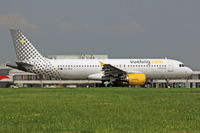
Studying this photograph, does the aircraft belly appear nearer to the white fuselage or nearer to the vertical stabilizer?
the white fuselage

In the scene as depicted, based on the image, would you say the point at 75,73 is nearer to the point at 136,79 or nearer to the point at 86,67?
the point at 86,67

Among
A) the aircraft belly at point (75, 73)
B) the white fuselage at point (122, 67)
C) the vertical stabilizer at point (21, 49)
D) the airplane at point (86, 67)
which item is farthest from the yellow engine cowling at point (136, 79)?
the vertical stabilizer at point (21, 49)

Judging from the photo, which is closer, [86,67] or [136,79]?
[136,79]

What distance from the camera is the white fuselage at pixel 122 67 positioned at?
45625 millimetres

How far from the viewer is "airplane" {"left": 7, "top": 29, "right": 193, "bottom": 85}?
147ft

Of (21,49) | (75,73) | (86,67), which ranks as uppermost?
(21,49)

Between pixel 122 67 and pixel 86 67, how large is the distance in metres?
5.01

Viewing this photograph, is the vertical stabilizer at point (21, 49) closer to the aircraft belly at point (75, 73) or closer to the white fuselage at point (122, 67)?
the white fuselage at point (122, 67)

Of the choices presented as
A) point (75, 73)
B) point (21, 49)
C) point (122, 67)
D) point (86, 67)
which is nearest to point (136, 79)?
point (122, 67)

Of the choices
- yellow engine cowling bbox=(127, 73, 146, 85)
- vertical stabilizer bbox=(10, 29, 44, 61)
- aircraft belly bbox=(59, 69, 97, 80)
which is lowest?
yellow engine cowling bbox=(127, 73, 146, 85)

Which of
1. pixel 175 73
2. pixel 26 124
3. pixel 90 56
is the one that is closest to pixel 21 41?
pixel 175 73

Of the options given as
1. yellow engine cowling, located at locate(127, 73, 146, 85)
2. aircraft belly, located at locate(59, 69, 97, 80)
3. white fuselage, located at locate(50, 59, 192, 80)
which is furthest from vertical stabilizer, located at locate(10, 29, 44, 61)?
yellow engine cowling, located at locate(127, 73, 146, 85)

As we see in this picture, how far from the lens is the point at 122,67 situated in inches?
1817

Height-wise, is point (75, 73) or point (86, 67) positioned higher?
point (86, 67)
